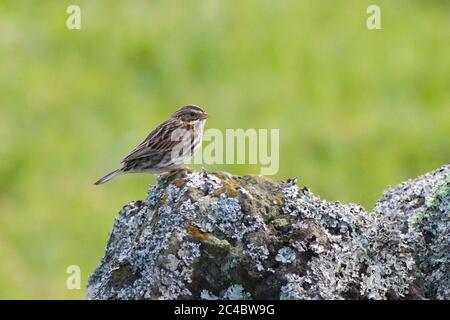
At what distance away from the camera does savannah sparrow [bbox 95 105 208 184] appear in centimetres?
944

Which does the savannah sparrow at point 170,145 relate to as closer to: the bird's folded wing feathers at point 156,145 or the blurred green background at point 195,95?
the bird's folded wing feathers at point 156,145

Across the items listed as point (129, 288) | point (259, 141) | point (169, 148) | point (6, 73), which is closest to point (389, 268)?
point (129, 288)

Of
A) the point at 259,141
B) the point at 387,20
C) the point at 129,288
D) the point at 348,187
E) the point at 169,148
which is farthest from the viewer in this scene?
the point at 387,20

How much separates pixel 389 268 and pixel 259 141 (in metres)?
10.0

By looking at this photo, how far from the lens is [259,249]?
7035 mm

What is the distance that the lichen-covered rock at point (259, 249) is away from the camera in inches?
274

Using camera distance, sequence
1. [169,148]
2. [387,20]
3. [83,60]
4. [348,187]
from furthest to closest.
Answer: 1. [387,20]
2. [83,60]
3. [348,187]
4. [169,148]

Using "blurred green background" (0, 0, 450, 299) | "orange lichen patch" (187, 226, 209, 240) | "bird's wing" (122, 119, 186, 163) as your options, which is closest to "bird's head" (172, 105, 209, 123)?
"bird's wing" (122, 119, 186, 163)

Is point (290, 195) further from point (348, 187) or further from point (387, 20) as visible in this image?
point (387, 20)

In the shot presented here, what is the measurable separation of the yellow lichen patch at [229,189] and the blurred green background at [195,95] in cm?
909

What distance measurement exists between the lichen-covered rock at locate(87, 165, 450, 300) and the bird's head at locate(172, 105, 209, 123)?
2260 mm

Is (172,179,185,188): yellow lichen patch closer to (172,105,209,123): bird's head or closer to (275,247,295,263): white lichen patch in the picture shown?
(275,247,295,263): white lichen patch

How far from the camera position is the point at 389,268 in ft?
23.8

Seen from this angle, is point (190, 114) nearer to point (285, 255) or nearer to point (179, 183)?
point (179, 183)
